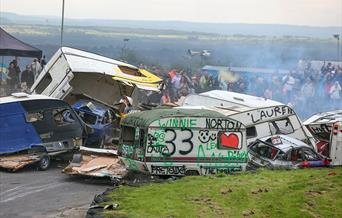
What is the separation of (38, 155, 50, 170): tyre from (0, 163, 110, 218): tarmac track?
15 centimetres

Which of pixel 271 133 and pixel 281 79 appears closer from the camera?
Answer: pixel 271 133

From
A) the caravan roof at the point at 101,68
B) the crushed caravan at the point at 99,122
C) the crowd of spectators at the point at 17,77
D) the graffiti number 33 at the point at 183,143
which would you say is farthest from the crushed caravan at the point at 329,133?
the crowd of spectators at the point at 17,77

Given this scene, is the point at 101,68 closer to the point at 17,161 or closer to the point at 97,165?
the point at 17,161

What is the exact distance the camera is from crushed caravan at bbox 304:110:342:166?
17375 mm

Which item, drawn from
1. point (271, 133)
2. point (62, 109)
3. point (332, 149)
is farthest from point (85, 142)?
point (332, 149)

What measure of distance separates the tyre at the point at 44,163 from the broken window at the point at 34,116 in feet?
3.74

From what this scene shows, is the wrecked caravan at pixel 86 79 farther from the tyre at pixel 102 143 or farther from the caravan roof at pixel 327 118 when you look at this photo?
the caravan roof at pixel 327 118

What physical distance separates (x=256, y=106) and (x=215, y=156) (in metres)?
3.92

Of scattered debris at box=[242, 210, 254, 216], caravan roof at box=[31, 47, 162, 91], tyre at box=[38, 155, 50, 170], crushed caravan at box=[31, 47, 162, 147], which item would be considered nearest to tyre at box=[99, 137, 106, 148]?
crushed caravan at box=[31, 47, 162, 147]

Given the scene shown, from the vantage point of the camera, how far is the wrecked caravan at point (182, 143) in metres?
14.9

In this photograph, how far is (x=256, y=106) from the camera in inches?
738

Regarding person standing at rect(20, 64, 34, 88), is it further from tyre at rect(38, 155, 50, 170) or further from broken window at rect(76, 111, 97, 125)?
tyre at rect(38, 155, 50, 170)

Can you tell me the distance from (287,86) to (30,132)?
14.5m

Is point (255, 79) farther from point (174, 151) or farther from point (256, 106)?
point (174, 151)
